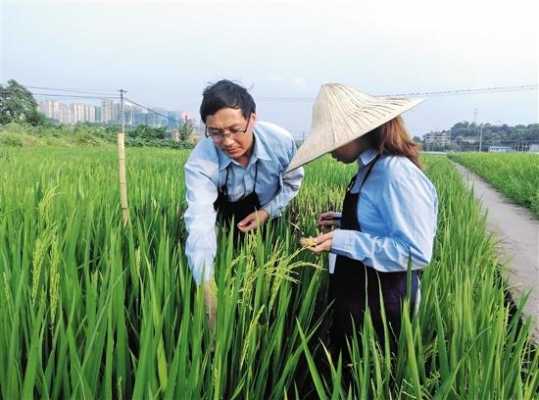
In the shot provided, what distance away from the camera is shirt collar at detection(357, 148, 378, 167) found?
1.23 meters

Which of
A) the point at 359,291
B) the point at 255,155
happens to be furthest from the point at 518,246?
the point at 359,291

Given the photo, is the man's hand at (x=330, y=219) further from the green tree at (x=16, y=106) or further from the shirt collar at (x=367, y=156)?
the green tree at (x=16, y=106)

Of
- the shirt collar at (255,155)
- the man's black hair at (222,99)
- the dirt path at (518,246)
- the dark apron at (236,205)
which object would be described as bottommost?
the dirt path at (518,246)

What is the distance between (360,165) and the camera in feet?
4.16

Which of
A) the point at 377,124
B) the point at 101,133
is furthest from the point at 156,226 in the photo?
the point at 101,133

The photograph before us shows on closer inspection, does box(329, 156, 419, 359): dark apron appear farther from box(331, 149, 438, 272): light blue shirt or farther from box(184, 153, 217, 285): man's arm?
box(184, 153, 217, 285): man's arm

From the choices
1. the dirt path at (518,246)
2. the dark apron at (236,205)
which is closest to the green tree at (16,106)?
the dirt path at (518,246)

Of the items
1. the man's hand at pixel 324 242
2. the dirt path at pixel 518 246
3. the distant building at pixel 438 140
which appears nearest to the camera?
the man's hand at pixel 324 242

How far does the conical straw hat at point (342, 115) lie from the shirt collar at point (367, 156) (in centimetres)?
10

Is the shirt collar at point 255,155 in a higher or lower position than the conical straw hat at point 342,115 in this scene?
lower

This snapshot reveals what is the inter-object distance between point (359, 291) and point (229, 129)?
2.14 feet

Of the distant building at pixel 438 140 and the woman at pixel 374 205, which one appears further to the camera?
the distant building at pixel 438 140

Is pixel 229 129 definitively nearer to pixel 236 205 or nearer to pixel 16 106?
pixel 236 205

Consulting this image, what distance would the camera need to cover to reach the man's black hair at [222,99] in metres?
1.42
